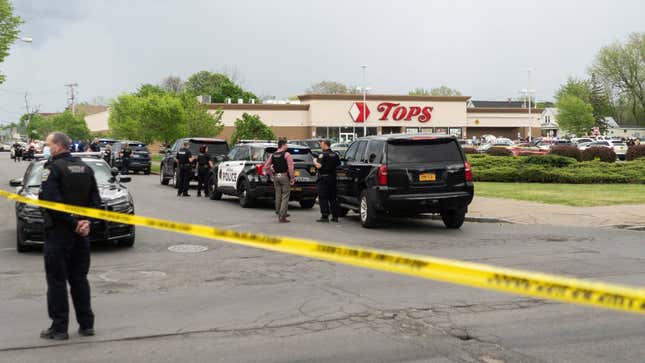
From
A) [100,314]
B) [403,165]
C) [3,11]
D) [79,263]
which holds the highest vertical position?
[3,11]

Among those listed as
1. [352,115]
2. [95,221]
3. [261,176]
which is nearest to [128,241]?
[95,221]

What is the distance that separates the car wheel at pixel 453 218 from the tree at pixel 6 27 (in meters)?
26.8

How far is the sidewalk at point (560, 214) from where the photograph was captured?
1449cm

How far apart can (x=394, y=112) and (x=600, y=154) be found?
1671 inches

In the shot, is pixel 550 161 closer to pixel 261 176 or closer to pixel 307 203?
pixel 307 203

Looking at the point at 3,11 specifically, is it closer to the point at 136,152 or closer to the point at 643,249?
the point at 136,152

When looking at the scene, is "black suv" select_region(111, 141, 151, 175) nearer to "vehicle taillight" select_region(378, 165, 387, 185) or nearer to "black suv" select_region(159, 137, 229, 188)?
"black suv" select_region(159, 137, 229, 188)

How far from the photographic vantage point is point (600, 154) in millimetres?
31703

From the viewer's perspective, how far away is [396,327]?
20.6 feet

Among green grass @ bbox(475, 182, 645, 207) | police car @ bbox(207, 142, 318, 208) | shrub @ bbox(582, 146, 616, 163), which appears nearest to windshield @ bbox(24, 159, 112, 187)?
police car @ bbox(207, 142, 318, 208)

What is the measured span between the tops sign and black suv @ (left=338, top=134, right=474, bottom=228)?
57133mm

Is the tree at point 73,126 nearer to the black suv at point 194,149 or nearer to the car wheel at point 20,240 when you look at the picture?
the black suv at point 194,149

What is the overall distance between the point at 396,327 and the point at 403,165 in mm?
7356

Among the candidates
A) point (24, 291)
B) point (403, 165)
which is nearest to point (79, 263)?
point (24, 291)
